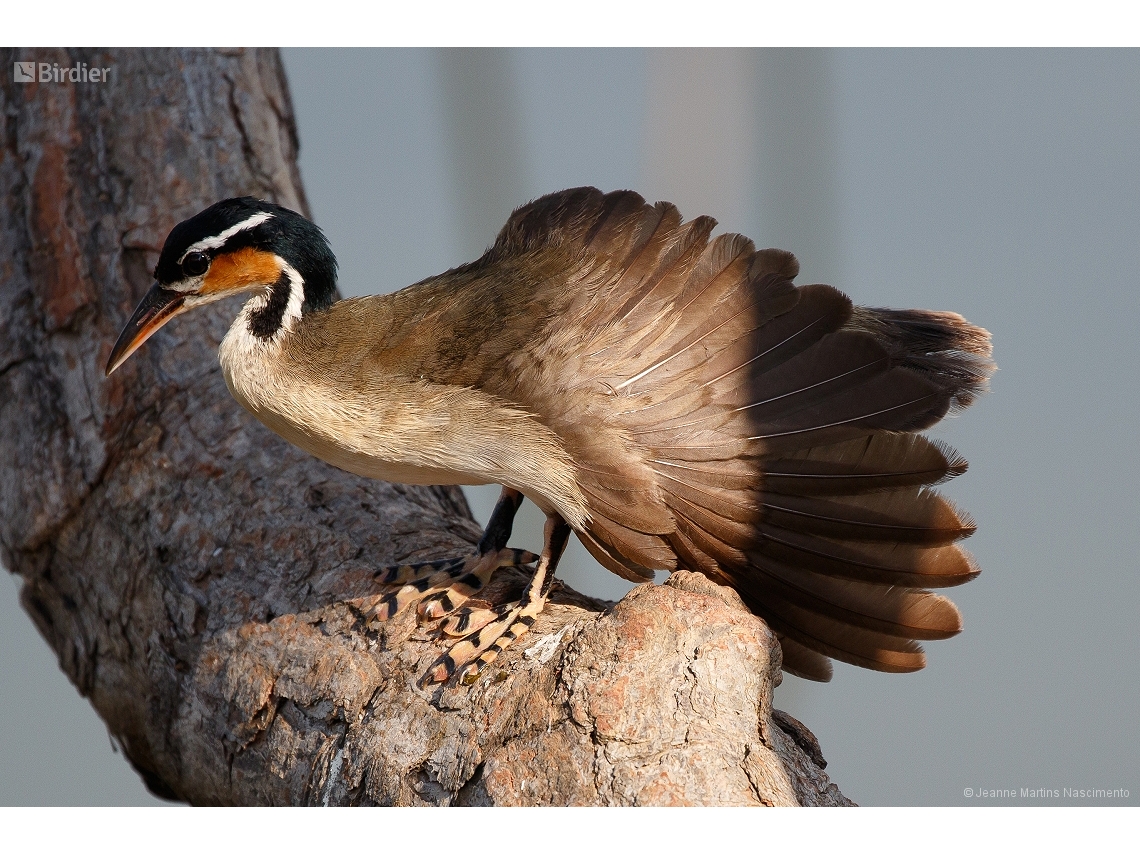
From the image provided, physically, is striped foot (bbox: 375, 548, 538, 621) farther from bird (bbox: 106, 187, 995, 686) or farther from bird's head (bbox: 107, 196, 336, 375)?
bird's head (bbox: 107, 196, 336, 375)

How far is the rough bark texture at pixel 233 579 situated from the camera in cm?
231

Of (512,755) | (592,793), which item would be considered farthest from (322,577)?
(592,793)

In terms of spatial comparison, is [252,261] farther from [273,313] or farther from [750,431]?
[750,431]

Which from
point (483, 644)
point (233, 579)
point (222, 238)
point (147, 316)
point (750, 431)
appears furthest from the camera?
point (233, 579)

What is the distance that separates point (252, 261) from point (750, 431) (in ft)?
4.75

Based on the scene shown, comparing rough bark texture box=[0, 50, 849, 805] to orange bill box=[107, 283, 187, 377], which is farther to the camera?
orange bill box=[107, 283, 187, 377]

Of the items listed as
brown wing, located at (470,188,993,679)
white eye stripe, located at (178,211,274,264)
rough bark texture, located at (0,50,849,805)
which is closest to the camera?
rough bark texture, located at (0,50,849,805)

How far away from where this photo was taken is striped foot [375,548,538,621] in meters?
2.92

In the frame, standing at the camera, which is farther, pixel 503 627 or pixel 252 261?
pixel 252 261

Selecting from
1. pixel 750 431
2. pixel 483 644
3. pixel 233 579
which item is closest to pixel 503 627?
pixel 483 644

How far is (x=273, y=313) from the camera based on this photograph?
286 centimetres

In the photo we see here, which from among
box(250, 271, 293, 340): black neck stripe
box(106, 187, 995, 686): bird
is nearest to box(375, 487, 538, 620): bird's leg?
box(106, 187, 995, 686): bird

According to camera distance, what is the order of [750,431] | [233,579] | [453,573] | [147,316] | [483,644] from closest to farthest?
[750,431] < [483,644] < [147,316] < [453,573] < [233,579]

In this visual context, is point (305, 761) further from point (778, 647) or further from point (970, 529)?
point (970, 529)
